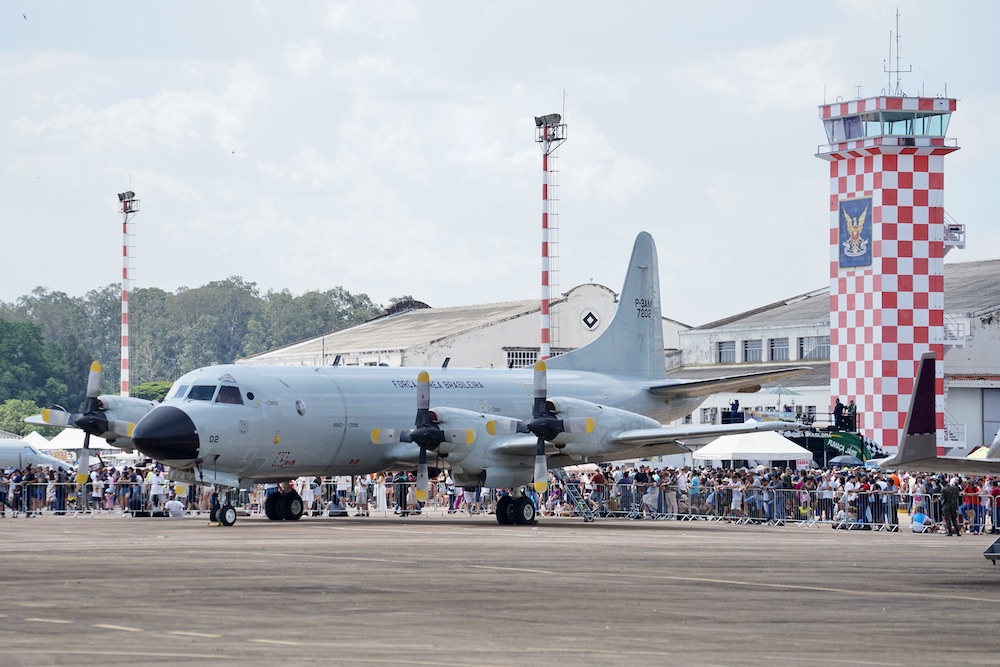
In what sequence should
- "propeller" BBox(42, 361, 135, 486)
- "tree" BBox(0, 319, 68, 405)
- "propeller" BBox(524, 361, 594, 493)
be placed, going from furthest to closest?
1. "tree" BBox(0, 319, 68, 405)
2. "propeller" BBox(42, 361, 135, 486)
3. "propeller" BBox(524, 361, 594, 493)

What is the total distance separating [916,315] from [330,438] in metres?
27.9

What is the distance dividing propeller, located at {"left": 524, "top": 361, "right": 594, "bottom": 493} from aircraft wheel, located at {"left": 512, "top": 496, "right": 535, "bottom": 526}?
1.32 meters

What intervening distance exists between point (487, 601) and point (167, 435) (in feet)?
53.3

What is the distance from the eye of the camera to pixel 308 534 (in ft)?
92.7

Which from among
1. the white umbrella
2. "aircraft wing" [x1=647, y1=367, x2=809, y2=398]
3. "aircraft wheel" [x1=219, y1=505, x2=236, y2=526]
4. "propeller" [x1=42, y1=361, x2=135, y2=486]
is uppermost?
the white umbrella

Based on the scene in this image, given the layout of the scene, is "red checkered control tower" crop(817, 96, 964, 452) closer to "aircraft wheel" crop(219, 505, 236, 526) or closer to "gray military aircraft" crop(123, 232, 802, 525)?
→ "gray military aircraft" crop(123, 232, 802, 525)

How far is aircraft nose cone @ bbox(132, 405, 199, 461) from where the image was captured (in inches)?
1184

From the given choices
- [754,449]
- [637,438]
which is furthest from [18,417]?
[637,438]

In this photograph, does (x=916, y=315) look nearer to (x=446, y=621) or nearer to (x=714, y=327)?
(x=714, y=327)

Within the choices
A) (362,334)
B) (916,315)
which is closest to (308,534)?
(916,315)

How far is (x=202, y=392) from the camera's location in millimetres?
31609

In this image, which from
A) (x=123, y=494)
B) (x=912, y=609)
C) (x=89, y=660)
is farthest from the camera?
(x=123, y=494)

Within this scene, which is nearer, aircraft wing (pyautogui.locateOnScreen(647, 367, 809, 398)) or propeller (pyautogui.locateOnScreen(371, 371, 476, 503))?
propeller (pyautogui.locateOnScreen(371, 371, 476, 503))

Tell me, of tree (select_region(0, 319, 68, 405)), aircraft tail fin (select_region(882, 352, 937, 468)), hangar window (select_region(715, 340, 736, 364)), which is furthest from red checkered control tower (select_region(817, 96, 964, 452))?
tree (select_region(0, 319, 68, 405))
